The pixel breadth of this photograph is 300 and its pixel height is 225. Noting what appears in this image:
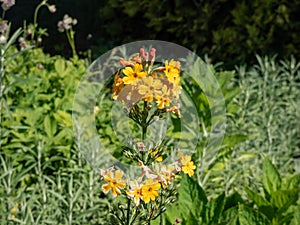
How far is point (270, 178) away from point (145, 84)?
51.9 inches

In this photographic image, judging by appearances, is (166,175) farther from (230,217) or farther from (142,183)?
(230,217)

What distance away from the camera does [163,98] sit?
1558 millimetres

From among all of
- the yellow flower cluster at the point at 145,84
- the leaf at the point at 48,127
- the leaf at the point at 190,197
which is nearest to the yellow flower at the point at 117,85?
the yellow flower cluster at the point at 145,84

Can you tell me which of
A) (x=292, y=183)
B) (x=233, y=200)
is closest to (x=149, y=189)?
(x=233, y=200)

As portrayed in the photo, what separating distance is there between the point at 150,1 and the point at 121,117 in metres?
2.77

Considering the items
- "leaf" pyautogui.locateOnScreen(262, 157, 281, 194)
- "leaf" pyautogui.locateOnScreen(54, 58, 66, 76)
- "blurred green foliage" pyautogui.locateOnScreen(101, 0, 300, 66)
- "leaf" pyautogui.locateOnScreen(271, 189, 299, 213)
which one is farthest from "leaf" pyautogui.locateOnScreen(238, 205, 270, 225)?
"blurred green foliage" pyautogui.locateOnScreen(101, 0, 300, 66)

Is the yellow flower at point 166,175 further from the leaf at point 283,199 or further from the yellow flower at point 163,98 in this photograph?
the leaf at point 283,199

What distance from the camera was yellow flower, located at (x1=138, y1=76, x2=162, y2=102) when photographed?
1.53 m

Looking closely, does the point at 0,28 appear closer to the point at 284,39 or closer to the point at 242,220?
the point at 242,220

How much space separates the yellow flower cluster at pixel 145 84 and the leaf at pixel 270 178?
121 cm

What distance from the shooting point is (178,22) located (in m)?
6.46

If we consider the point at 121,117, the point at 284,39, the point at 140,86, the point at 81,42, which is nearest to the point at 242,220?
the point at 140,86

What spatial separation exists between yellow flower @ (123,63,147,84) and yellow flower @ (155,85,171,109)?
62 millimetres

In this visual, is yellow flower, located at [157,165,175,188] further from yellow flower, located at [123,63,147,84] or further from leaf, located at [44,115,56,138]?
leaf, located at [44,115,56,138]
